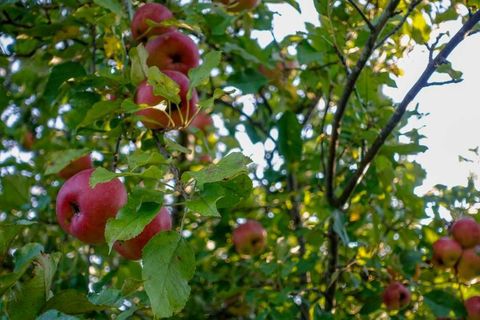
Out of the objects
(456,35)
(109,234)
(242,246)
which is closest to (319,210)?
(242,246)

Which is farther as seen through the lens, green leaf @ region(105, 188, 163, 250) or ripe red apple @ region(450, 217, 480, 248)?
ripe red apple @ region(450, 217, 480, 248)

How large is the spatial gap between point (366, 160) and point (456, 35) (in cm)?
48

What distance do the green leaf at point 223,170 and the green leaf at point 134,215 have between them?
0.07m

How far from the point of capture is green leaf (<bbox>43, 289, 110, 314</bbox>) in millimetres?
1235

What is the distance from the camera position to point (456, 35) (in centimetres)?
172

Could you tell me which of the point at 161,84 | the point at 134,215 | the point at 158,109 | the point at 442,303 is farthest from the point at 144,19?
the point at 442,303

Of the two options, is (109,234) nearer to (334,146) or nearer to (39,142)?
(334,146)

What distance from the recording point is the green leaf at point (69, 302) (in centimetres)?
124

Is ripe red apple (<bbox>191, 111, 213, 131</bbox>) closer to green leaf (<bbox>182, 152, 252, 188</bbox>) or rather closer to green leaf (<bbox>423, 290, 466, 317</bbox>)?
green leaf (<bbox>423, 290, 466, 317</bbox>)

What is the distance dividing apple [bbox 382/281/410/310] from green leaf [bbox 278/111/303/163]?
0.67 meters

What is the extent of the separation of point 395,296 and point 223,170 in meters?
1.45

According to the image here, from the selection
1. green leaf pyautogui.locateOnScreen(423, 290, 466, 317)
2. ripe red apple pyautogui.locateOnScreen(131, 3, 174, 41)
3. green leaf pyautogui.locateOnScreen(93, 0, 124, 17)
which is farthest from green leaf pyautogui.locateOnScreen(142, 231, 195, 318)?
green leaf pyautogui.locateOnScreen(423, 290, 466, 317)

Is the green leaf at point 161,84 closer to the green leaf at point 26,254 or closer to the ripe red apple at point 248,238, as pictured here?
the green leaf at point 26,254

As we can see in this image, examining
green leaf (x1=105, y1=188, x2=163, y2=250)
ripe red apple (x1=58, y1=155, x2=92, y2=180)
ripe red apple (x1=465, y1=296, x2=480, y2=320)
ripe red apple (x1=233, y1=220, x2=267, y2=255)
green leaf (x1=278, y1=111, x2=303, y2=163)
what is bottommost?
ripe red apple (x1=233, y1=220, x2=267, y2=255)
